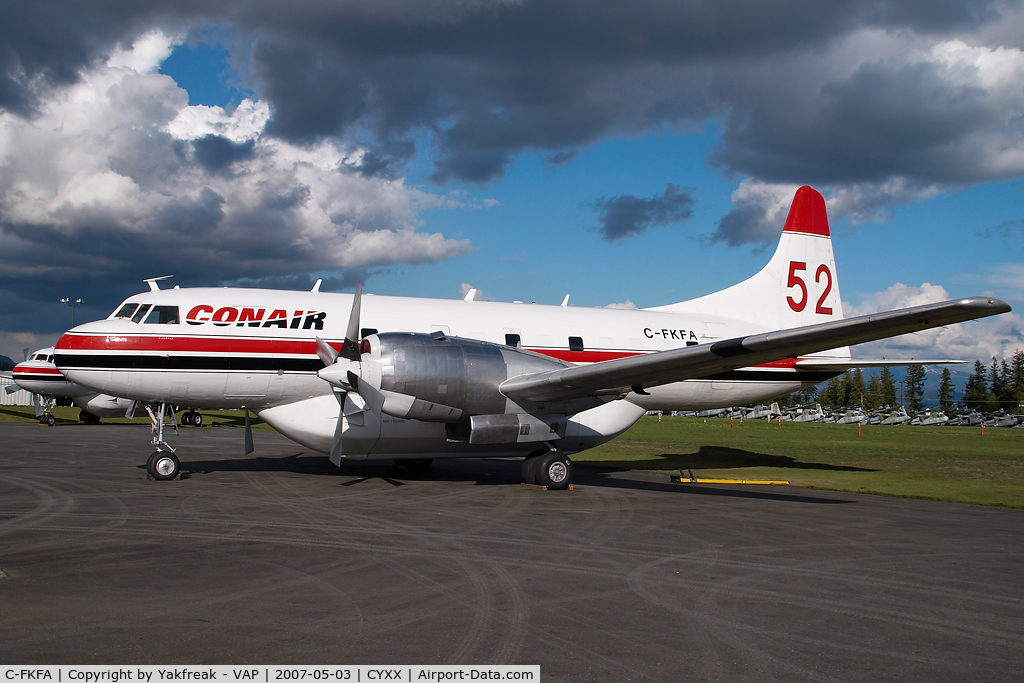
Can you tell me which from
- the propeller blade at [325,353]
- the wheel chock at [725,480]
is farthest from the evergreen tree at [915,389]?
the propeller blade at [325,353]

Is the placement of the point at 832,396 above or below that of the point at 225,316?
below

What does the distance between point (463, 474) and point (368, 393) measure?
500cm

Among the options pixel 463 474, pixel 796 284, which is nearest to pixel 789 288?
pixel 796 284

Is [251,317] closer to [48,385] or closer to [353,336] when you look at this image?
[353,336]

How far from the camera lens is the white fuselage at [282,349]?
12188 mm

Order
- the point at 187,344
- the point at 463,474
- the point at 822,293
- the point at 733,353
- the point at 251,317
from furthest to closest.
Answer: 1. the point at 822,293
2. the point at 463,474
3. the point at 251,317
4. the point at 187,344
5. the point at 733,353

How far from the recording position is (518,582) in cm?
606

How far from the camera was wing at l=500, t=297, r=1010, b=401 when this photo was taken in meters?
8.51

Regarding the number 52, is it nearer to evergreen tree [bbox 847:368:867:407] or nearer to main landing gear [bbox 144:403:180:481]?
main landing gear [bbox 144:403:180:481]

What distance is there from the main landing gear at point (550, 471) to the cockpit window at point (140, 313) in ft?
25.9

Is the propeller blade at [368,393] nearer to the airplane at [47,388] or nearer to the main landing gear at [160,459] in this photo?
the main landing gear at [160,459]

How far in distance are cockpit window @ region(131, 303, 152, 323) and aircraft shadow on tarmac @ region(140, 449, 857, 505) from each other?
3.23 metres

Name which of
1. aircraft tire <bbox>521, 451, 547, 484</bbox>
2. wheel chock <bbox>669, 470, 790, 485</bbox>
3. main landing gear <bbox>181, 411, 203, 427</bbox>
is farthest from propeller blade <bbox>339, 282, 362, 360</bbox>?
main landing gear <bbox>181, 411, 203, 427</bbox>

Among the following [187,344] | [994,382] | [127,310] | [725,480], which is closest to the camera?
[187,344]
